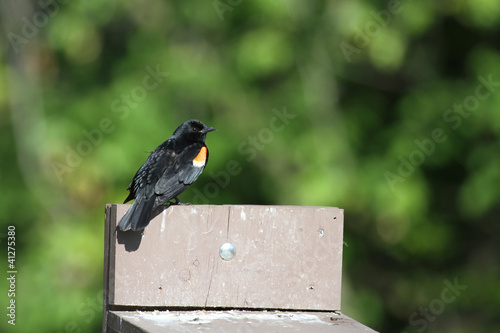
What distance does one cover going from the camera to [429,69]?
7094 mm

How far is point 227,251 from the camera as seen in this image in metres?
2.86

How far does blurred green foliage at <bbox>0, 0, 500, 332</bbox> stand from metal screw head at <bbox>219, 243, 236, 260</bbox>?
10.5ft

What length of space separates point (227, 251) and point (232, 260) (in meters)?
0.04

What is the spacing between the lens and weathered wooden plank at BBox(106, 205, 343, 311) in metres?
2.80

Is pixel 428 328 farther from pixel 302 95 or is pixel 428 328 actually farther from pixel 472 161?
pixel 302 95

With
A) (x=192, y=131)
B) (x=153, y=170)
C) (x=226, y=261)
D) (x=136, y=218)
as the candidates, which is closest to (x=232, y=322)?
(x=226, y=261)

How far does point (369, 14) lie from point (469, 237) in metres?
2.66

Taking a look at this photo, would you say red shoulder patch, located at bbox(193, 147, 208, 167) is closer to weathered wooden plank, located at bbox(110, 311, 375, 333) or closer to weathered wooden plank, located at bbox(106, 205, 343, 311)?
weathered wooden plank, located at bbox(106, 205, 343, 311)

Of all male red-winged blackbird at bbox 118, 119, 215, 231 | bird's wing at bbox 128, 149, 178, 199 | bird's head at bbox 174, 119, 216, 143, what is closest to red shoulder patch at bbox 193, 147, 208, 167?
male red-winged blackbird at bbox 118, 119, 215, 231

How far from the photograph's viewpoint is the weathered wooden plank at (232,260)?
2.80m

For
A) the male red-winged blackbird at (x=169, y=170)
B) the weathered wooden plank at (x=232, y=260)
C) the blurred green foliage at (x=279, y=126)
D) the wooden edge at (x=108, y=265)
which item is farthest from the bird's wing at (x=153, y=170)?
the blurred green foliage at (x=279, y=126)

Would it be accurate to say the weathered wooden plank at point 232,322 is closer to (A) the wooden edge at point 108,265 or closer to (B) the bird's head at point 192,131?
(A) the wooden edge at point 108,265

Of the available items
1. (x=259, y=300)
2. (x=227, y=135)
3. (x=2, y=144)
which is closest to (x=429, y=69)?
(x=227, y=135)

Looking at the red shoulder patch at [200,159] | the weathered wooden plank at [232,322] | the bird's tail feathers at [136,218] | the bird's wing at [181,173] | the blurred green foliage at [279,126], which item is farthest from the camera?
the blurred green foliage at [279,126]
